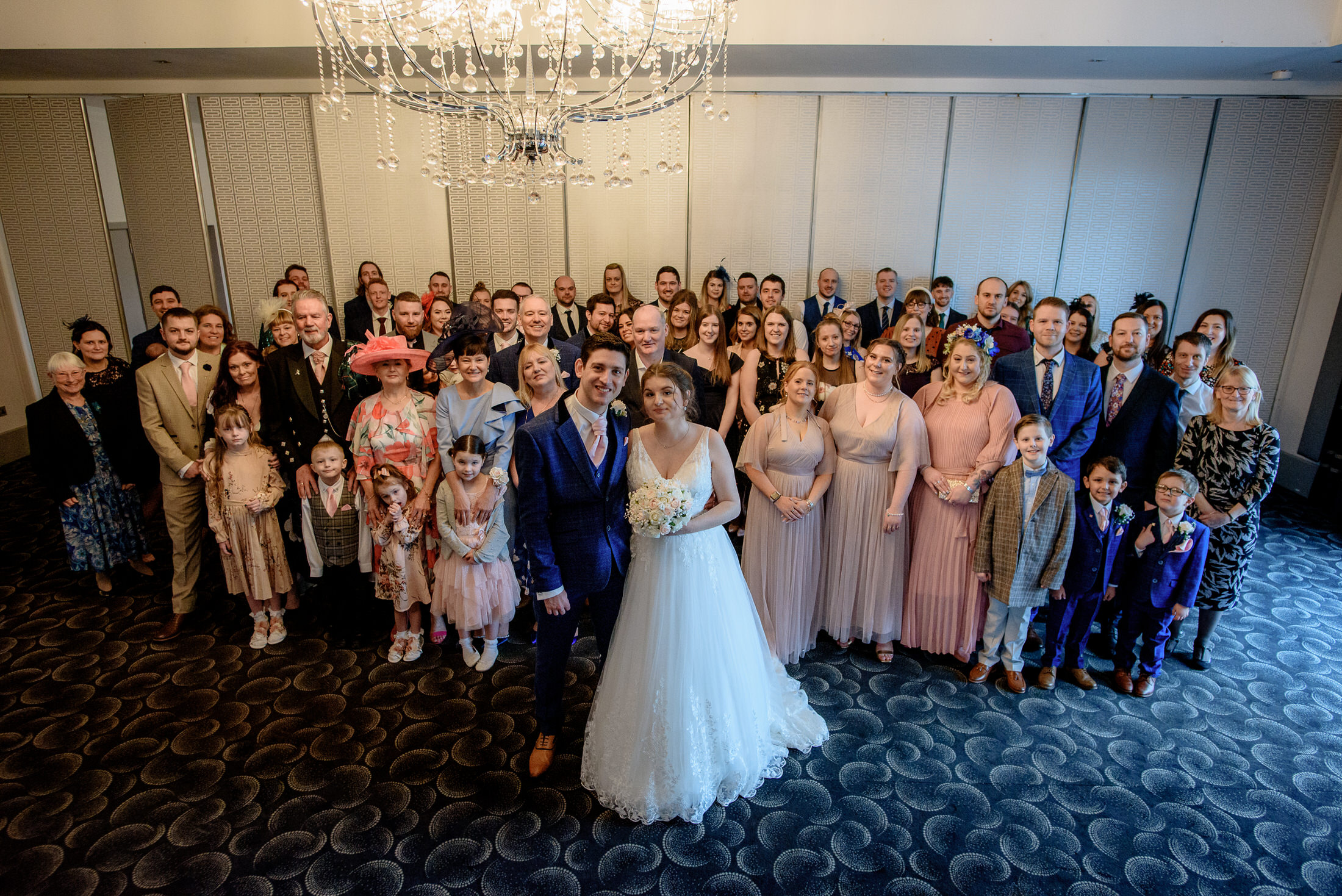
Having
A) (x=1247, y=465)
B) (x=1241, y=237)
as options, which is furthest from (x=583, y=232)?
(x=1241, y=237)

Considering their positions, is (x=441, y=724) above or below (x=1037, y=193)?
below

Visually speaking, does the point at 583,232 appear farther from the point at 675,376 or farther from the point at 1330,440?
the point at 1330,440

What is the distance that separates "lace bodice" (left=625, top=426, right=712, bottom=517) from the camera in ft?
8.54

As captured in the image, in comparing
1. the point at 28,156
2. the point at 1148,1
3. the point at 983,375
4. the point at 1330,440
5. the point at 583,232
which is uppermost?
the point at 1148,1

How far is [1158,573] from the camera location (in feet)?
11.0

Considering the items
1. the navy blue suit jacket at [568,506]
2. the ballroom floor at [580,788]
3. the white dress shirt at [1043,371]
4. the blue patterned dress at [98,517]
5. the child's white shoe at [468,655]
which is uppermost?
the white dress shirt at [1043,371]

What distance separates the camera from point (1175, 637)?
153 inches

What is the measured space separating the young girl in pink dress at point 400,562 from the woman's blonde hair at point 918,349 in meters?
2.91

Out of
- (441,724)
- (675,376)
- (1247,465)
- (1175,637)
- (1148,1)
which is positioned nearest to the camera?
(675,376)

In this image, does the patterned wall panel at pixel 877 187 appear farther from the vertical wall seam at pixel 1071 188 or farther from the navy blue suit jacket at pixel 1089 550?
the navy blue suit jacket at pixel 1089 550

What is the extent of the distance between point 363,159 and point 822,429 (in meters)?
5.90

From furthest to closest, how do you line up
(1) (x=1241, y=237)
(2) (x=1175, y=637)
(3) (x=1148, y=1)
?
1. (1) (x=1241, y=237)
2. (3) (x=1148, y=1)
3. (2) (x=1175, y=637)

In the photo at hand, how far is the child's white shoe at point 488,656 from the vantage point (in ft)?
11.8

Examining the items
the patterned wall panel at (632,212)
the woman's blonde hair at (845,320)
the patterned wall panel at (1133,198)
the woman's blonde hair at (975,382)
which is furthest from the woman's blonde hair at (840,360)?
the patterned wall panel at (1133,198)
